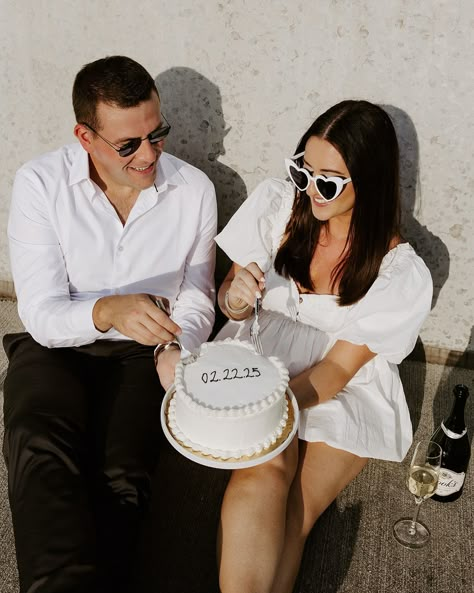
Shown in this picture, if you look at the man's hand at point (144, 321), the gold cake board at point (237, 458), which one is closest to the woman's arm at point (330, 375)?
the gold cake board at point (237, 458)

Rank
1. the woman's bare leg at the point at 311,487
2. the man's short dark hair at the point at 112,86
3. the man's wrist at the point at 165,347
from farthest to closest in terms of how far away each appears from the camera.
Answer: the man's wrist at the point at 165,347 → the man's short dark hair at the point at 112,86 → the woman's bare leg at the point at 311,487

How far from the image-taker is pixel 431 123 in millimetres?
2547

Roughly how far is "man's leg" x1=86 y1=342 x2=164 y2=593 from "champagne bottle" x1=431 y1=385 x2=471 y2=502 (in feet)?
3.72

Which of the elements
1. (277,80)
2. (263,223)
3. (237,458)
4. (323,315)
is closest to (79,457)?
(237,458)

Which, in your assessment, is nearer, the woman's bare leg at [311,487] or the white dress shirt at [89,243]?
the woman's bare leg at [311,487]

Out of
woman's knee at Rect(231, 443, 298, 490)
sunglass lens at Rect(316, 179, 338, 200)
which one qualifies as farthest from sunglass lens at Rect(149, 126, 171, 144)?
woman's knee at Rect(231, 443, 298, 490)

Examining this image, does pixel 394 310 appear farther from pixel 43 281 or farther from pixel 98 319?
pixel 43 281

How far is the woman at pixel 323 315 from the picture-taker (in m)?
2.04

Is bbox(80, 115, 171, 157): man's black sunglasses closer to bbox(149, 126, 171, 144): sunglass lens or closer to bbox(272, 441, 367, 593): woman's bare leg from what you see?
bbox(149, 126, 171, 144): sunglass lens

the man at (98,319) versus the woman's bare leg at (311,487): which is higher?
the man at (98,319)

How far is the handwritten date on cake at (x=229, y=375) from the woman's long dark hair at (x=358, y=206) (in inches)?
27.9

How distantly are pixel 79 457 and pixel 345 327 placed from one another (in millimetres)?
1094

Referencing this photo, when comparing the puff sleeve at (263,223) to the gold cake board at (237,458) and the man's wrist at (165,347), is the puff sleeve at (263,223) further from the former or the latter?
the gold cake board at (237,458)

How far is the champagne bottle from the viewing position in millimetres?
2389
